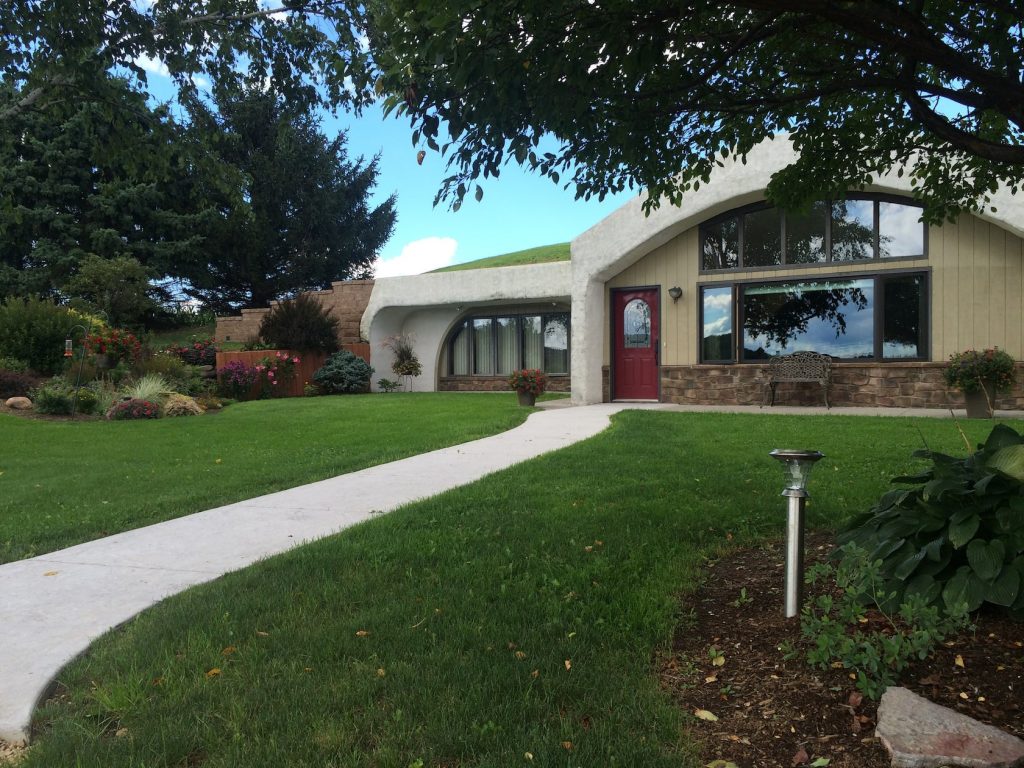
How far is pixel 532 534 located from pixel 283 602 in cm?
159

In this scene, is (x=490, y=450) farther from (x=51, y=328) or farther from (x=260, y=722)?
(x=51, y=328)

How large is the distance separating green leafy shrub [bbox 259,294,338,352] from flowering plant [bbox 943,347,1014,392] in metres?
14.1

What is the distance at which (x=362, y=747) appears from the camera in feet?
7.10

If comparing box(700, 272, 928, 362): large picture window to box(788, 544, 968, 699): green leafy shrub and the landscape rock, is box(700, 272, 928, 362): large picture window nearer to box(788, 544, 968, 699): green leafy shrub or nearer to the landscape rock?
box(788, 544, 968, 699): green leafy shrub

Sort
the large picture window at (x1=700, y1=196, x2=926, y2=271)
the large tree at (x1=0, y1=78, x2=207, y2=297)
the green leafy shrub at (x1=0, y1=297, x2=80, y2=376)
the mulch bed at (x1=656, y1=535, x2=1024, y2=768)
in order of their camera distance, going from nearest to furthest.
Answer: the mulch bed at (x1=656, y1=535, x2=1024, y2=768), the large picture window at (x1=700, y1=196, x2=926, y2=271), the green leafy shrub at (x1=0, y1=297, x2=80, y2=376), the large tree at (x1=0, y1=78, x2=207, y2=297)

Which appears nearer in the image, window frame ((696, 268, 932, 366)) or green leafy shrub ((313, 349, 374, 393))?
window frame ((696, 268, 932, 366))

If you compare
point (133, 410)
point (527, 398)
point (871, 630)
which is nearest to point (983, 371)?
point (527, 398)

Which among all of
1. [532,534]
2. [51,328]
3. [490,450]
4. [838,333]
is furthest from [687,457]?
[51,328]

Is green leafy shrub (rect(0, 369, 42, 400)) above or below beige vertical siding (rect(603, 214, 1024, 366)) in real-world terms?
below

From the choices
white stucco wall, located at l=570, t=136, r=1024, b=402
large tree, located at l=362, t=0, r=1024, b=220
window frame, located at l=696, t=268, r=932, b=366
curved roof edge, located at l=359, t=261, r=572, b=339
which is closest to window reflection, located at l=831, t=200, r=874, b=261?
window frame, located at l=696, t=268, r=932, b=366

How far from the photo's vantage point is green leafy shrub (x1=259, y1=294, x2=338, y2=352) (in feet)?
60.1

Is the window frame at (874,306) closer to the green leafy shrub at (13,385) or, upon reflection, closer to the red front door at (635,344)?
the red front door at (635,344)

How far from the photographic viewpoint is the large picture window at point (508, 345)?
1847cm

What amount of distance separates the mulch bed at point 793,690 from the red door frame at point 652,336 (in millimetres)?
11792
